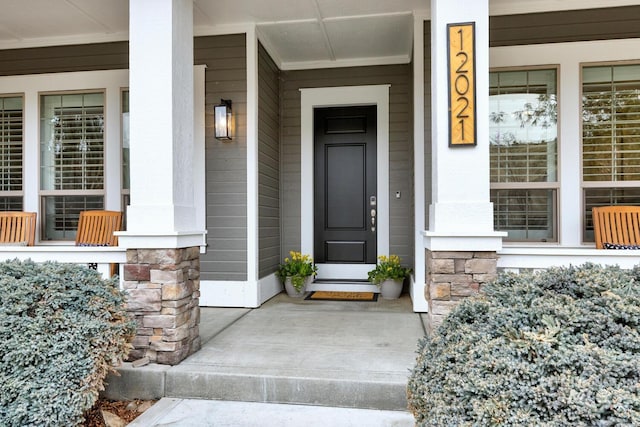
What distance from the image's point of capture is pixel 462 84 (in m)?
2.54

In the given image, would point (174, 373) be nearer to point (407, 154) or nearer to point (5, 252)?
point (5, 252)

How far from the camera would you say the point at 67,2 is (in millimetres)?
3895

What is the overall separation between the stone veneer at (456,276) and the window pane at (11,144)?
4.68 metres

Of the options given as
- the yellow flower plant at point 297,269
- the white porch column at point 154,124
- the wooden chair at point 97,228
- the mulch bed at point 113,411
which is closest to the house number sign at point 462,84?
the white porch column at point 154,124

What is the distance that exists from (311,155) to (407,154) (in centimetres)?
117

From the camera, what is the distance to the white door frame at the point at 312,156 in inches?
200

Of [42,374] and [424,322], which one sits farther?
[424,322]

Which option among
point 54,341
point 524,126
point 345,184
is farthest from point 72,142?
point 524,126

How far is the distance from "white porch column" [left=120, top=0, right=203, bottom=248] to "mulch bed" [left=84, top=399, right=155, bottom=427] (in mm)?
946

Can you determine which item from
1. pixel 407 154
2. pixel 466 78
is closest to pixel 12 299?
pixel 466 78

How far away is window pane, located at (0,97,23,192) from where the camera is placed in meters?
4.75

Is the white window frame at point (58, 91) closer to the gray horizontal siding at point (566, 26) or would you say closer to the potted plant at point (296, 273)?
the potted plant at point (296, 273)

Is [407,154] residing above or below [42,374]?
above

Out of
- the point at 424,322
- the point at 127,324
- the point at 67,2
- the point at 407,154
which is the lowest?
the point at 424,322
